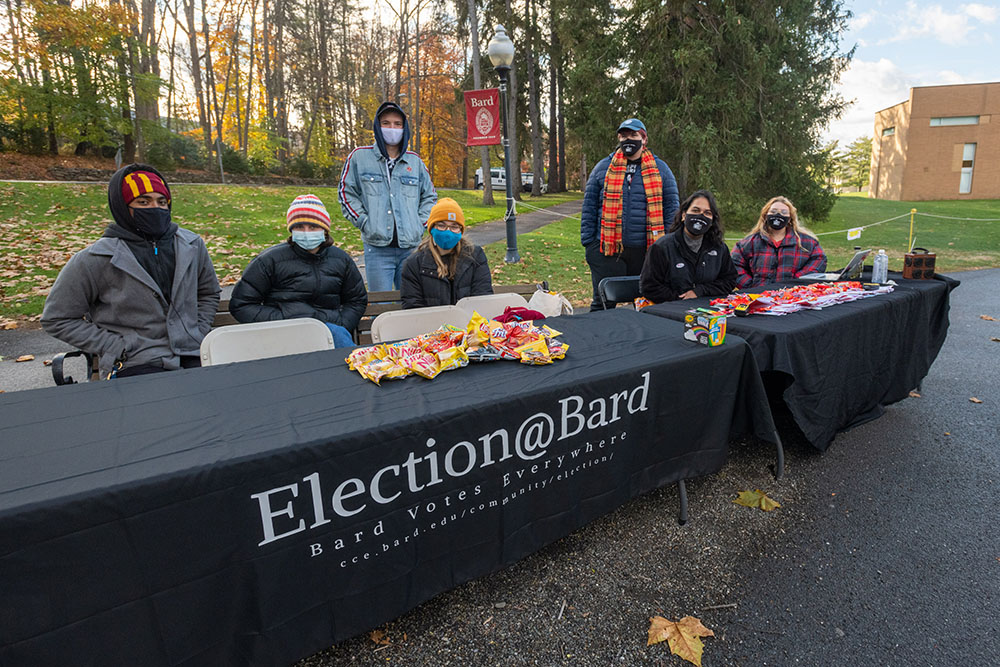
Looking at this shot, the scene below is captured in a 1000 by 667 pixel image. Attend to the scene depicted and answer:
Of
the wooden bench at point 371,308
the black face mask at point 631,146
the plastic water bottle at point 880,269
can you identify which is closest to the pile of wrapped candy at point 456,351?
the wooden bench at point 371,308

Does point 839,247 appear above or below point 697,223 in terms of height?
below

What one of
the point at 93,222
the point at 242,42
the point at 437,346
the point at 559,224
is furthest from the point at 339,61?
the point at 437,346

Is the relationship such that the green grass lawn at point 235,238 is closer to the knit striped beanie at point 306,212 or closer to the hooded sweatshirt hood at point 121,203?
the knit striped beanie at point 306,212

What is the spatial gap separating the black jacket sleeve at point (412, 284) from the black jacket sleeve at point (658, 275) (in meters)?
1.75

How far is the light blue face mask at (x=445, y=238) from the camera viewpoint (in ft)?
11.1

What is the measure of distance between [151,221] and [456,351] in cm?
196

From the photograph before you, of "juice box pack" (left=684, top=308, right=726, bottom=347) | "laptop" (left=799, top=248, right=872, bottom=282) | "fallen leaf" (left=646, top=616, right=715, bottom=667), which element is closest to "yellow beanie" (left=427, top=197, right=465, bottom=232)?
"juice box pack" (left=684, top=308, right=726, bottom=347)

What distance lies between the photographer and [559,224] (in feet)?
55.1

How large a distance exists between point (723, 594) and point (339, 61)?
33488 millimetres

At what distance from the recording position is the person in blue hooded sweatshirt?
4.18 meters

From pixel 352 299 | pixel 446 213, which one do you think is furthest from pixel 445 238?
pixel 352 299

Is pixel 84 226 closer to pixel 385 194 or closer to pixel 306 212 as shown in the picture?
pixel 385 194

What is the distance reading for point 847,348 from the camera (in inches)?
120

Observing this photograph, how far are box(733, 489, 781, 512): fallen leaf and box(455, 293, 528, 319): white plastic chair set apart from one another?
180 cm
